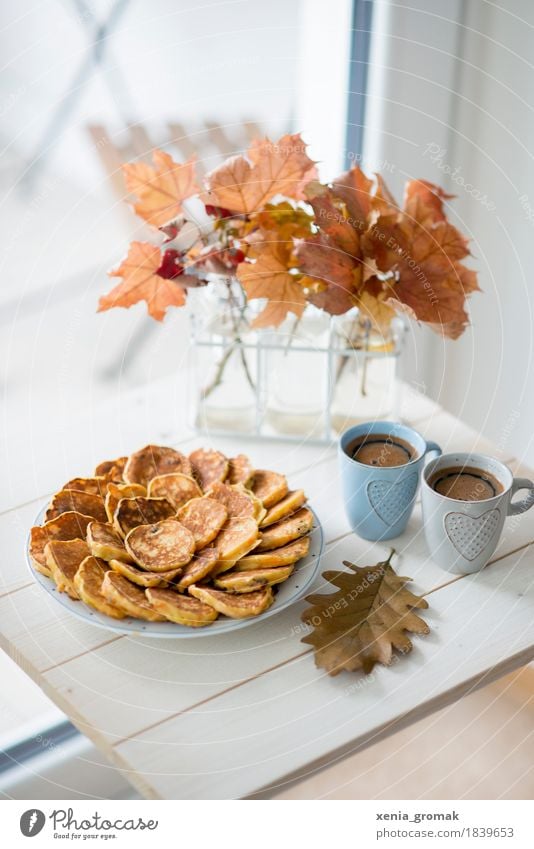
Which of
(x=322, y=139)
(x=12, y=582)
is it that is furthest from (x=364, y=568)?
(x=322, y=139)

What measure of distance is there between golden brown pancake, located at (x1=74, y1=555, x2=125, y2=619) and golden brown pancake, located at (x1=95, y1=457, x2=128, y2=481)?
5.8 inches

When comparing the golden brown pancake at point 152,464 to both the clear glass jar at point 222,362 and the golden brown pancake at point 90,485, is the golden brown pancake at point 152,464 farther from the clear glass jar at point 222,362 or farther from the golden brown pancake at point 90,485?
the clear glass jar at point 222,362

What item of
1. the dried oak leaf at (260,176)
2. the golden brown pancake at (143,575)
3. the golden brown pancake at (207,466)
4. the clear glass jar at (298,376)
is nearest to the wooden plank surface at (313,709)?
the golden brown pancake at (143,575)

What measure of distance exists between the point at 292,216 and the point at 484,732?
753mm

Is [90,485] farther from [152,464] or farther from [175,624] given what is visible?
[175,624]

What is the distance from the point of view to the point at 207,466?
3.12 ft

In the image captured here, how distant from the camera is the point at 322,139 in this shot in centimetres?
182

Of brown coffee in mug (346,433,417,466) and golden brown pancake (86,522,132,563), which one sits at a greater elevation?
brown coffee in mug (346,433,417,466)

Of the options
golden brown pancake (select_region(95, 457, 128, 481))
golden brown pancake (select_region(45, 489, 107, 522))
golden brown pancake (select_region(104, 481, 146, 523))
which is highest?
golden brown pancake (select_region(95, 457, 128, 481))

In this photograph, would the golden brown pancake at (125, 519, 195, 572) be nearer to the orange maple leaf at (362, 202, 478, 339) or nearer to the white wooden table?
the white wooden table

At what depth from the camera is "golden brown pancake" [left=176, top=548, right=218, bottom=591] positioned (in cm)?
79

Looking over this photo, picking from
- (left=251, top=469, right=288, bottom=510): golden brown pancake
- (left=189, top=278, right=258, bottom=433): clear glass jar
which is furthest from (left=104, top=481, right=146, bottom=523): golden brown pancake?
(left=189, top=278, right=258, bottom=433): clear glass jar

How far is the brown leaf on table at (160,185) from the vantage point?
3.19 ft
